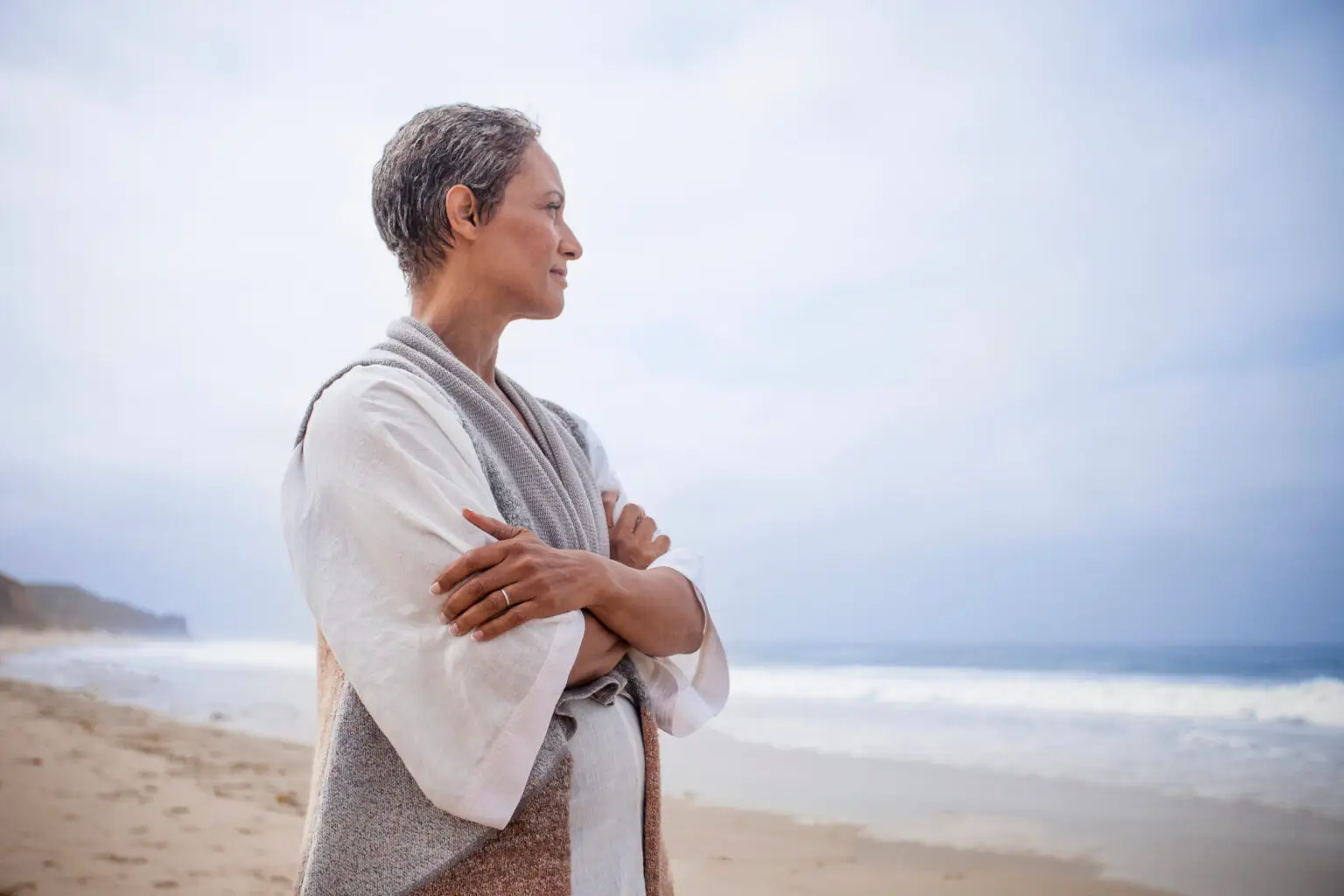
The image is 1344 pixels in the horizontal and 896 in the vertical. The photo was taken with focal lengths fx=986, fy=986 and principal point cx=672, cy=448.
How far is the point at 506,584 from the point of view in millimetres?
1004

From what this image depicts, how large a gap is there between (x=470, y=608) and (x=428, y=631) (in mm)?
51

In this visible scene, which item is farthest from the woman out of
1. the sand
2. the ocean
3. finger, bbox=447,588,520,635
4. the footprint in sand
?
the ocean

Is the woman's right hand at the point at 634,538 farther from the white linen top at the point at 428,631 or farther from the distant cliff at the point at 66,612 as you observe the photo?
the distant cliff at the point at 66,612

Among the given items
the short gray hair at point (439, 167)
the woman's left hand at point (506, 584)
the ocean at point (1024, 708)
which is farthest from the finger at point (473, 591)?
the ocean at point (1024, 708)

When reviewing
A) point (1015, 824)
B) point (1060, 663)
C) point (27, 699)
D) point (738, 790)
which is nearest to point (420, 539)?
point (1015, 824)

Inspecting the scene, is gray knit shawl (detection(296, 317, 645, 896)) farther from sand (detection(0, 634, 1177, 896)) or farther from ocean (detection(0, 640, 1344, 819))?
ocean (detection(0, 640, 1344, 819))

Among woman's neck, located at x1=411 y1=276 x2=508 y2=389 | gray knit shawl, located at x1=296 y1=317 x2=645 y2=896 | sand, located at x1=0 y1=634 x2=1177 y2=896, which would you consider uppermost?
woman's neck, located at x1=411 y1=276 x2=508 y2=389

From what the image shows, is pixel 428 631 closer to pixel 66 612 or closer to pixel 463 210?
pixel 463 210

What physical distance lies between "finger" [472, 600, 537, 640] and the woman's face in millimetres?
483

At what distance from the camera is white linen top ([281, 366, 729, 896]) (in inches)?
38.9

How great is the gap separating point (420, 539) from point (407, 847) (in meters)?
0.32

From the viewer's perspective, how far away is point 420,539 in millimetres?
1009

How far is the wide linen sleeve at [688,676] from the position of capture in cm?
128

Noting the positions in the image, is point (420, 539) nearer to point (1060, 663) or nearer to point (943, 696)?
point (943, 696)
